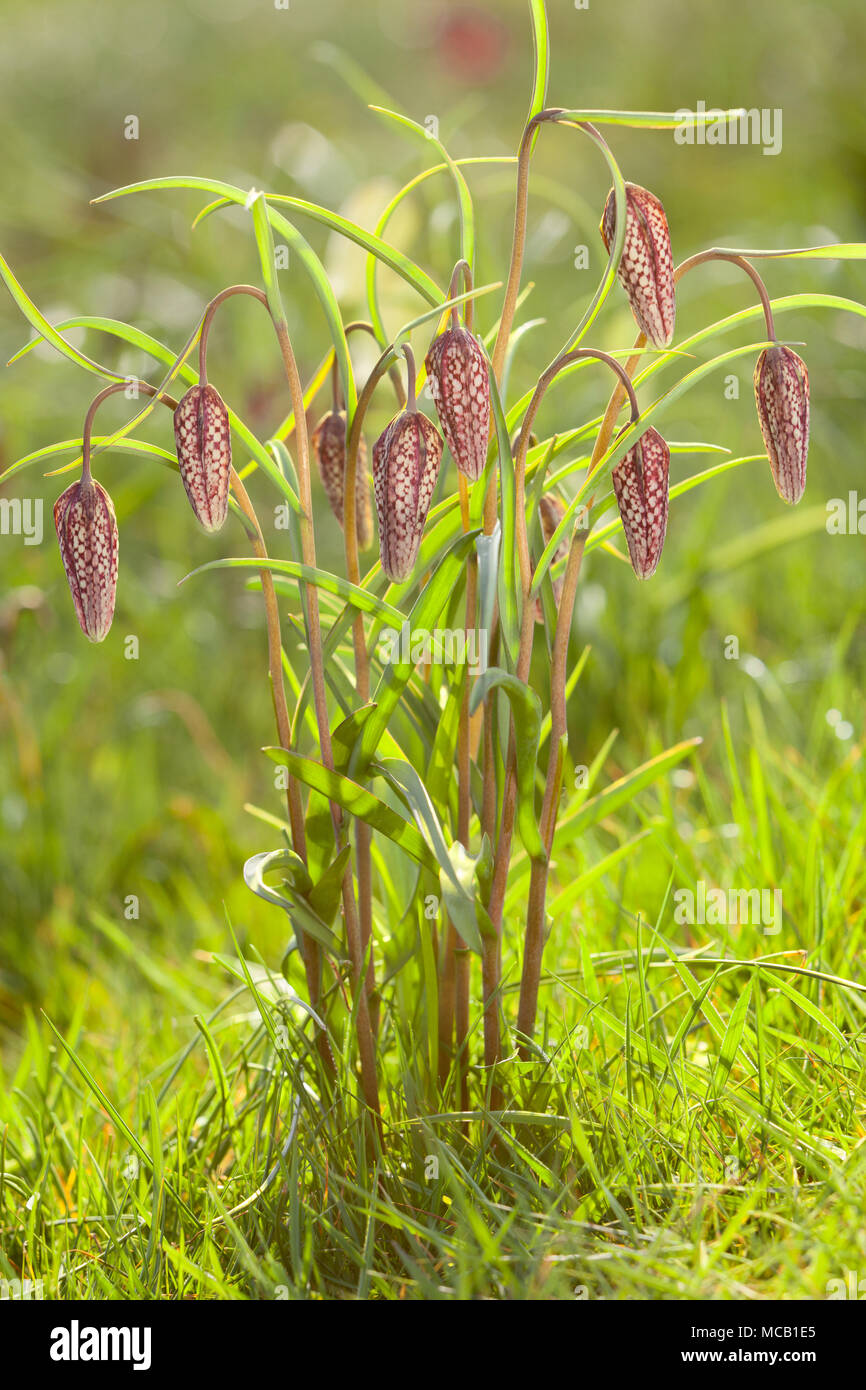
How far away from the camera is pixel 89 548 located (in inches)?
40.8

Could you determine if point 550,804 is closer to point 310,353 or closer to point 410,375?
point 410,375

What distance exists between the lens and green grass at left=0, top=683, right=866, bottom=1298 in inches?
40.8

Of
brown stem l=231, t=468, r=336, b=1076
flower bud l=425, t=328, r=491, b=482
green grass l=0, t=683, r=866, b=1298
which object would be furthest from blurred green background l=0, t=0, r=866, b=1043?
flower bud l=425, t=328, r=491, b=482

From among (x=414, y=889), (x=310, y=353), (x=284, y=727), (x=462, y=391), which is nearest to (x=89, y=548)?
(x=284, y=727)

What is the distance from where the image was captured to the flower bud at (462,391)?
3.20 feet

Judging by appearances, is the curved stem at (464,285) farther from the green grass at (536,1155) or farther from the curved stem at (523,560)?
the green grass at (536,1155)

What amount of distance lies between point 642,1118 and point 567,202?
1.43 m

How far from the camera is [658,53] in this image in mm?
5871

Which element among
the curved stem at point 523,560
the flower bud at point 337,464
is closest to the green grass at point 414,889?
the curved stem at point 523,560

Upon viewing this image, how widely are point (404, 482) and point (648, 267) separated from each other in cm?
26

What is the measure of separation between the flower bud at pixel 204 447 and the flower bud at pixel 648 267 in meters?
0.35

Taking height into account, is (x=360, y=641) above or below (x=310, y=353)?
below
